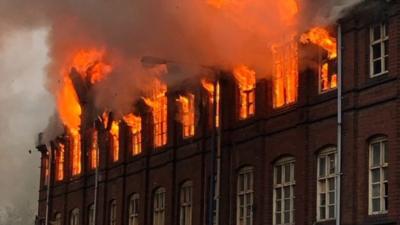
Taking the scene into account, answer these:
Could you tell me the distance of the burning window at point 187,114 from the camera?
40.1 meters

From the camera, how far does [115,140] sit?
4831cm

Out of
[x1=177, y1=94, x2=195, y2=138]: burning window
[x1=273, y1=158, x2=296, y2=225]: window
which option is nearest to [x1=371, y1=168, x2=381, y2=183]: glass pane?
[x1=273, y1=158, x2=296, y2=225]: window

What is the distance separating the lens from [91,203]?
165ft

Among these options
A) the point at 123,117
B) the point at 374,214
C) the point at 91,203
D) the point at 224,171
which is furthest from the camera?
the point at 91,203

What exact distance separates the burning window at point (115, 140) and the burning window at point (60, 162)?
794 cm

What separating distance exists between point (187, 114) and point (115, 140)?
841 centimetres

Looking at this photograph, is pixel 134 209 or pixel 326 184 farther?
pixel 134 209

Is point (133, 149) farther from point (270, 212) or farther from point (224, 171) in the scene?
point (270, 212)

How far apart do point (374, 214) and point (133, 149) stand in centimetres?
1866

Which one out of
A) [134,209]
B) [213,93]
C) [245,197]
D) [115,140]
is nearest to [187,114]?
[213,93]

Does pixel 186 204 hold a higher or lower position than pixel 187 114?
lower

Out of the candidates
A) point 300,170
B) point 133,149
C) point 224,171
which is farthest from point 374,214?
point 133,149

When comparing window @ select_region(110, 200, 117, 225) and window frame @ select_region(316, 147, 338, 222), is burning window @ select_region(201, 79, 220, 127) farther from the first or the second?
window @ select_region(110, 200, 117, 225)

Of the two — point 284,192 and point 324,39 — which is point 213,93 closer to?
point 284,192
